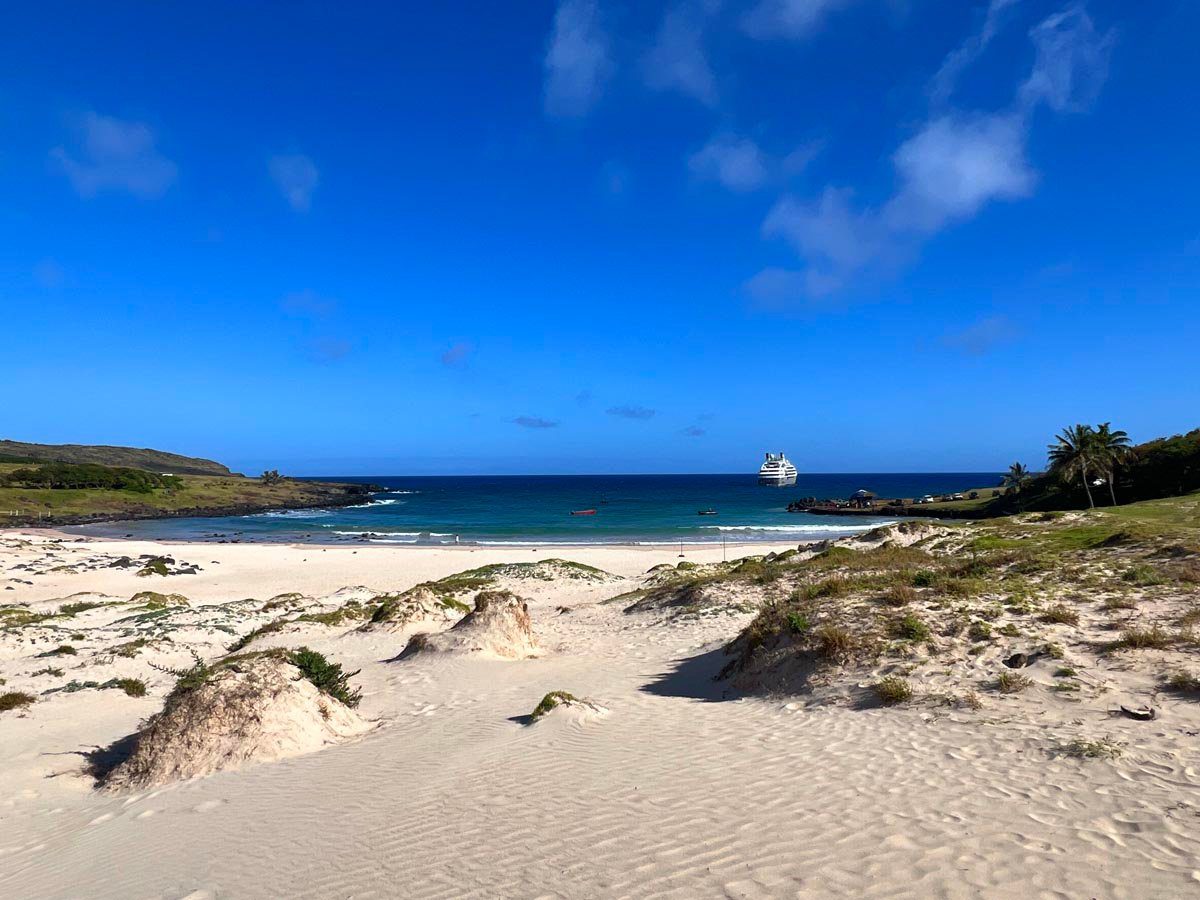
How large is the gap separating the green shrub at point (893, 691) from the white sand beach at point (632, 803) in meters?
0.32

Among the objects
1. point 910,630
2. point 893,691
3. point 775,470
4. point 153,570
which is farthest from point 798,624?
point 775,470

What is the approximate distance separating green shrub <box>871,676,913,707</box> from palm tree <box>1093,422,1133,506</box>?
2256 inches

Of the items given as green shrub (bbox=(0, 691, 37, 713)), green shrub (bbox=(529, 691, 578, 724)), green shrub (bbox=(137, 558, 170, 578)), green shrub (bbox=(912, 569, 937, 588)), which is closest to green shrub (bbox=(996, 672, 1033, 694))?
green shrub (bbox=(912, 569, 937, 588))

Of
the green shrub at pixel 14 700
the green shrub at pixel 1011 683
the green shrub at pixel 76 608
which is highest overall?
the green shrub at pixel 1011 683

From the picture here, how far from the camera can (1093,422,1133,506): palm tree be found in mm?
54312

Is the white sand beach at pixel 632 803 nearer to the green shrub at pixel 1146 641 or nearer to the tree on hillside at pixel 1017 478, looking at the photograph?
the green shrub at pixel 1146 641

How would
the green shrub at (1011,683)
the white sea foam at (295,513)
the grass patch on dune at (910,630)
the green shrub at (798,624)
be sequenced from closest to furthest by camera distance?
the green shrub at (1011,683), the grass patch on dune at (910,630), the green shrub at (798,624), the white sea foam at (295,513)

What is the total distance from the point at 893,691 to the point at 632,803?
17.5ft

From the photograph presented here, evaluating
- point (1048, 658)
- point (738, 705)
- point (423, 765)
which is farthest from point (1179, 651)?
point (423, 765)

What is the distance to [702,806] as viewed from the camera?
6891 millimetres

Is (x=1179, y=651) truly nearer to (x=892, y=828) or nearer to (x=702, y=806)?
(x=892, y=828)

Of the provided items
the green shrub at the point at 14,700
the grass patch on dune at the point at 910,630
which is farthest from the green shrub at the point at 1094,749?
the green shrub at the point at 14,700

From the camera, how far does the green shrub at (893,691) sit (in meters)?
10.2

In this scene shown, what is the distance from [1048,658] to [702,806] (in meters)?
7.61
